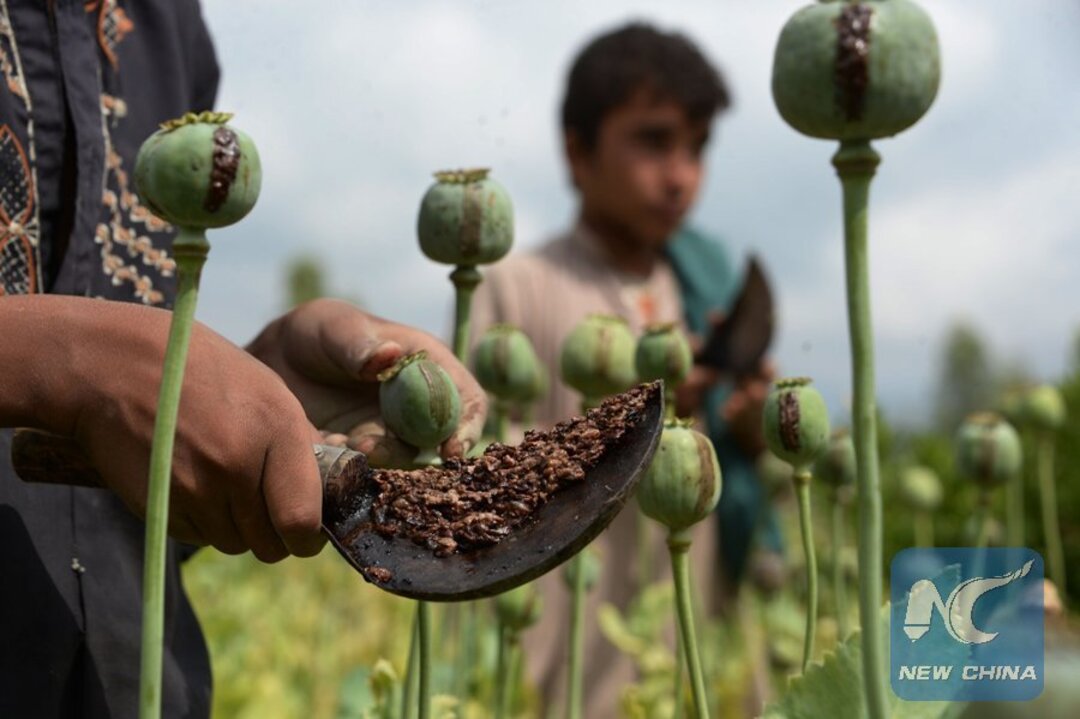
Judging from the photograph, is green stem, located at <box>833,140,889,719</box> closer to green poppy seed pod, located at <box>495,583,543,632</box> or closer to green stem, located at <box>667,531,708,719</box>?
green stem, located at <box>667,531,708,719</box>

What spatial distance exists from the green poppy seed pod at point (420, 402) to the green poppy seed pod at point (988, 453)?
0.51 meters

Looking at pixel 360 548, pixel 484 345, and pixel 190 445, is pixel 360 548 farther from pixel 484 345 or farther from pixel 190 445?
pixel 484 345

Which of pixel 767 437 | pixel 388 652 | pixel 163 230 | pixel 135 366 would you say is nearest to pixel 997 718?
pixel 767 437

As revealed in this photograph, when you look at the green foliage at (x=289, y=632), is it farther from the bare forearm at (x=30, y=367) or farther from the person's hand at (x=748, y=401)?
the person's hand at (x=748, y=401)

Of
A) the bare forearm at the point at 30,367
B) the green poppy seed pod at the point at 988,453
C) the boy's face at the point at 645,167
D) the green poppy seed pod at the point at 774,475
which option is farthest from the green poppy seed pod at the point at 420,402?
the boy's face at the point at 645,167

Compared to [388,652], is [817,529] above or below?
below

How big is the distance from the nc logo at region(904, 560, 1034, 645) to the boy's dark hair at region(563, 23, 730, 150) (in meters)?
1.46

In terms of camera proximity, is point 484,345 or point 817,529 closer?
point 484,345

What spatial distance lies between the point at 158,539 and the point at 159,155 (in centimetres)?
13

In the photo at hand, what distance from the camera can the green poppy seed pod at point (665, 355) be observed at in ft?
2.66

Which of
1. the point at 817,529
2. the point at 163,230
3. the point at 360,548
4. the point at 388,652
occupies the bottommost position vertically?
the point at 817,529

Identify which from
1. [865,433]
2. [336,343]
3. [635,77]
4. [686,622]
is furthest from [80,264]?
[635,77]

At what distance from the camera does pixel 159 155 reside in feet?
1.37

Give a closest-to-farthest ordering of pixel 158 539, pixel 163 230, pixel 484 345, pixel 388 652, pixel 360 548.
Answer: pixel 158 539 → pixel 360 548 → pixel 163 230 → pixel 484 345 → pixel 388 652
